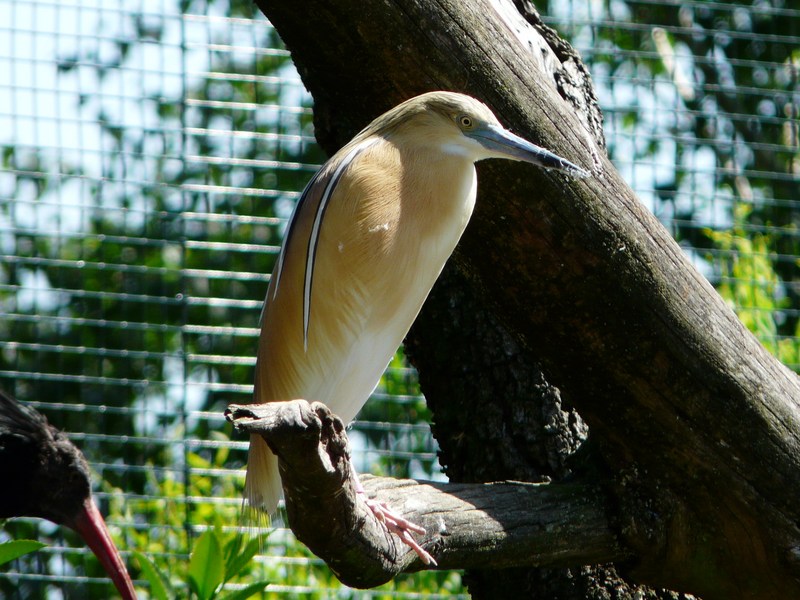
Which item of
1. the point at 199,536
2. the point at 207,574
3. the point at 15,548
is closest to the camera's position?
the point at 15,548

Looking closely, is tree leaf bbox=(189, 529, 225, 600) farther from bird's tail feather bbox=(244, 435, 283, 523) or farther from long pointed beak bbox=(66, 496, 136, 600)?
long pointed beak bbox=(66, 496, 136, 600)

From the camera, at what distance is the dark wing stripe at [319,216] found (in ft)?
4.71

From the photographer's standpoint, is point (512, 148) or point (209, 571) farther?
point (209, 571)

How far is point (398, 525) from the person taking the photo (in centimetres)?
127

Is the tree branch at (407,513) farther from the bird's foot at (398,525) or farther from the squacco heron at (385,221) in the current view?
the squacco heron at (385,221)

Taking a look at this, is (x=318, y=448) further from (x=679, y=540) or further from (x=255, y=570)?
(x=255, y=570)

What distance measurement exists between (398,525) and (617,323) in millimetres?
380

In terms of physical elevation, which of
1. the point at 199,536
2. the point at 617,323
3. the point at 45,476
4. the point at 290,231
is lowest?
the point at 199,536

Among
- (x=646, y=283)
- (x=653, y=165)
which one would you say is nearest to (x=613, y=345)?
(x=646, y=283)

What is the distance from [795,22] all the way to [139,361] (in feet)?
8.27

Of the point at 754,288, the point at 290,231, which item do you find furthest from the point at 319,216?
the point at 754,288

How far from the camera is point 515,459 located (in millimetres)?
1649

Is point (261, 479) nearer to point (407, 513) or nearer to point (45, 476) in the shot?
point (407, 513)

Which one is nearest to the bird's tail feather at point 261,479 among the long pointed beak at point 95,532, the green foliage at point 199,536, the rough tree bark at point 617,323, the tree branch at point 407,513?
the tree branch at point 407,513
